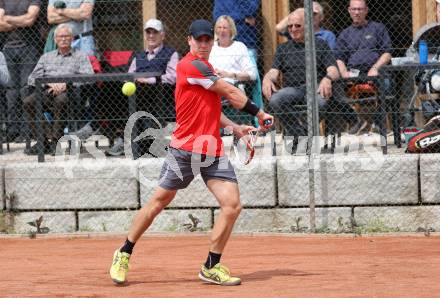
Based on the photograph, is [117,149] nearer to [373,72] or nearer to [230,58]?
[230,58]

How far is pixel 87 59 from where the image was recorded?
1277cm

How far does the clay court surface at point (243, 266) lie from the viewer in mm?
8281

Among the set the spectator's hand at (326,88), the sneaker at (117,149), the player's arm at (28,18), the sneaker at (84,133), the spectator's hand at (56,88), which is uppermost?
the player's arm at (28,18)

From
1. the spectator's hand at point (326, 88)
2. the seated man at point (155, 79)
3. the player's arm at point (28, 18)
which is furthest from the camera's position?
the player's arm at point (28, 18)

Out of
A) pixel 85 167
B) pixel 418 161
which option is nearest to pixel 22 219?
pixel 85 167

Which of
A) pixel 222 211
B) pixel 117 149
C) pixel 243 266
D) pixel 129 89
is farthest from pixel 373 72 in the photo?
pixel 222 211

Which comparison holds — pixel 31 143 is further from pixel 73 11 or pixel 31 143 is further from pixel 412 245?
pixel 412 245

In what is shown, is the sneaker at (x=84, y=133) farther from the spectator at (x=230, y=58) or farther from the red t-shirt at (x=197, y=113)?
the red t-shirt at (x=197, y=113)

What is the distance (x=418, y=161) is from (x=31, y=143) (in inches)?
179

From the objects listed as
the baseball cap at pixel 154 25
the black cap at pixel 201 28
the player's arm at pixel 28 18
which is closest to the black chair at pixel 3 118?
the player's arm at pixel 28 18

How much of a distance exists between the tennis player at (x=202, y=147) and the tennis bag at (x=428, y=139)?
11.2ft

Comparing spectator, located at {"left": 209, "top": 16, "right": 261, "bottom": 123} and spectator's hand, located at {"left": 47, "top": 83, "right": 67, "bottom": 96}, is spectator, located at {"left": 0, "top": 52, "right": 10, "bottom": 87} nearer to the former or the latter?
spectator's hand, located at {"left": 47, "top": 83, "right": 67, "bottom": 96}

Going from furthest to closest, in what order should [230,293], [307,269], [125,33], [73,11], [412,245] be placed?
1. [125,33]
2. [73,11]
3. [412,245]
4. [307,269]
5. [230,293]

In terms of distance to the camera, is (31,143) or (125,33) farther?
(125,33)
